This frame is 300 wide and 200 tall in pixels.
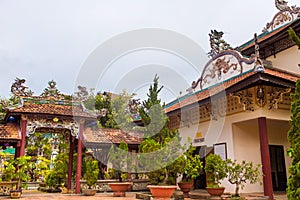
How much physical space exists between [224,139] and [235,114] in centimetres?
112

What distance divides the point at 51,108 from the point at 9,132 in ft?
6.09

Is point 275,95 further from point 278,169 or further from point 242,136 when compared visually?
point 278,169

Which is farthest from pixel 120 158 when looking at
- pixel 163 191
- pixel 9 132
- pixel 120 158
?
pixel 163 191

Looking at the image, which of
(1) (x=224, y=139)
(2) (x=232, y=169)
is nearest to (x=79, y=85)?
(1) (x=224, y=139)

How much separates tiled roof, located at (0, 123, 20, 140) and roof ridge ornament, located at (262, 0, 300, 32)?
11.7 metres

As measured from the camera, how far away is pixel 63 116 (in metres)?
12.5

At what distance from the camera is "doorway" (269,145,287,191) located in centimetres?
1155

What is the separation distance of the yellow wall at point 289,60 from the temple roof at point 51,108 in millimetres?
7973

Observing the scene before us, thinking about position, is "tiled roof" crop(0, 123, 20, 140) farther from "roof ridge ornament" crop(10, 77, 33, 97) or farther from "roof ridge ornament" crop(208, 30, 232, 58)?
"roof ridge ornament" crop(208, 30, 232, 58)

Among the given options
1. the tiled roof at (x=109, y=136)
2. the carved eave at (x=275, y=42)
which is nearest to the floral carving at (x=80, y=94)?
the tiled roof at (x=109, y=136)

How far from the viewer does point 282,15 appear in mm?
13289

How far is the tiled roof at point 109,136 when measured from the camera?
13.6 metres

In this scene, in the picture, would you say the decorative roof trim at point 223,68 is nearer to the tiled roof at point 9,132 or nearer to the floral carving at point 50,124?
the floral carving at point 50,124

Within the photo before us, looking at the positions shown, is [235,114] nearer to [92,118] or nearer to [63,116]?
[92,118]
